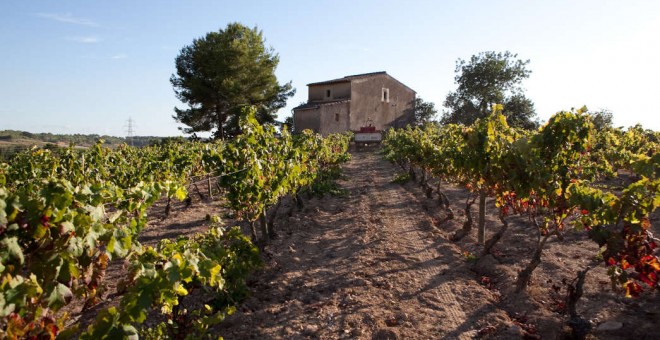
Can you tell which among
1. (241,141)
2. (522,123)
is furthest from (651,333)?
(522,123)

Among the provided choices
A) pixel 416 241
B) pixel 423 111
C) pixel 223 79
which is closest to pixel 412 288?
pixel 416 241

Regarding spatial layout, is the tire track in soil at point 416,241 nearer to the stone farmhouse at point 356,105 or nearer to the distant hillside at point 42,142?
the distant hillside at point 42,142

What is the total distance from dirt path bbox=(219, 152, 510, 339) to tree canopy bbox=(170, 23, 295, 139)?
871 inches

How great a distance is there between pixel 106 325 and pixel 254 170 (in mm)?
4441

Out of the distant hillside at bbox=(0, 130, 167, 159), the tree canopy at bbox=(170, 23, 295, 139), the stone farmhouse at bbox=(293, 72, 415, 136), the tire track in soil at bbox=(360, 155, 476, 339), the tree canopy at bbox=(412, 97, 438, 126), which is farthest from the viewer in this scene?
the tree canopy at bbox=(412, 97, 438, 126)

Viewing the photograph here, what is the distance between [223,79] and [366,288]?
26530 mm

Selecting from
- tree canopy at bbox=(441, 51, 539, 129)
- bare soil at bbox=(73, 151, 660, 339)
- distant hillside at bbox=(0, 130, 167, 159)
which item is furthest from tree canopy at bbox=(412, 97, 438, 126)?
bare soil at bbox=(73, 151, 660, 339)

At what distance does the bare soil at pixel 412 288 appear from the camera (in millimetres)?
4672

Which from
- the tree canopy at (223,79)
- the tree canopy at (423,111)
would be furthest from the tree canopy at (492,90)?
the tree canopy at (223,79)

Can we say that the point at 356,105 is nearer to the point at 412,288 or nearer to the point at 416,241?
the point at 416,241

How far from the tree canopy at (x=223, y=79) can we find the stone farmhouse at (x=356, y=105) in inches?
185

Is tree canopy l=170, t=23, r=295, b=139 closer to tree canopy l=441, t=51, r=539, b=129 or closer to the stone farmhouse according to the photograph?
the stone farmhouse

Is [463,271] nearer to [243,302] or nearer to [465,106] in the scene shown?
[243,302]

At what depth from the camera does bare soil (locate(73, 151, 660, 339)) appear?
4.67 metres
